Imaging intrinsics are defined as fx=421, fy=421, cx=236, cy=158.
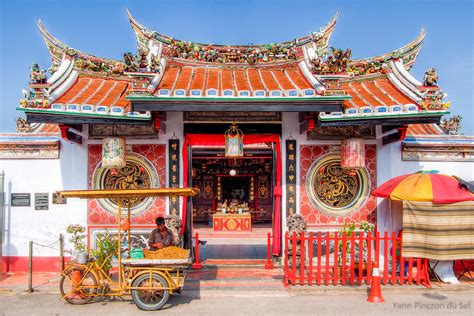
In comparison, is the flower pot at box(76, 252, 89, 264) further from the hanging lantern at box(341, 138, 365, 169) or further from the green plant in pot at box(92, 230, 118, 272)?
the hanging lantern at box(341, 138, 365, 169)

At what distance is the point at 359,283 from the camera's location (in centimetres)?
925

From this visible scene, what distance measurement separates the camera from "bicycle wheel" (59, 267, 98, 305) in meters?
8.05

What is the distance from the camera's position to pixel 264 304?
8.24 meters

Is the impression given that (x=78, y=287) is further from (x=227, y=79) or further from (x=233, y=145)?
(x=227, y=79)

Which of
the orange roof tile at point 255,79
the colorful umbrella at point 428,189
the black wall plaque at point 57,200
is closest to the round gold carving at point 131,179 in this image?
the black wall plaque at point 57,200

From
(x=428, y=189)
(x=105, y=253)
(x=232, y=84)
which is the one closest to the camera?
(x=105, y=253)

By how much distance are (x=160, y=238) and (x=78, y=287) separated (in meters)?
1.83

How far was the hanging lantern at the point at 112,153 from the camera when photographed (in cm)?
1043

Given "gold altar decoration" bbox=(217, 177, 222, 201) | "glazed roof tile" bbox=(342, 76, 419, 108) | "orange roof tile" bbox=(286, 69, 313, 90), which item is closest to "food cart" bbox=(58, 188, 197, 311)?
"orange roof tile" bbox=(286, 69, 313, 90)

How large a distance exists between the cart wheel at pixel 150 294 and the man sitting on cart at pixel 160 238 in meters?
0.97

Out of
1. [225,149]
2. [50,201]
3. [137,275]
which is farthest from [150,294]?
[50,201]

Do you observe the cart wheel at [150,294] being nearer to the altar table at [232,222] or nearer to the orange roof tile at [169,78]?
the orange roof tile at [169,78]

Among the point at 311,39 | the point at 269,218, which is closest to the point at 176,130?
the point at 311,39

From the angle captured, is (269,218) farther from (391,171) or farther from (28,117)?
(28,117)
